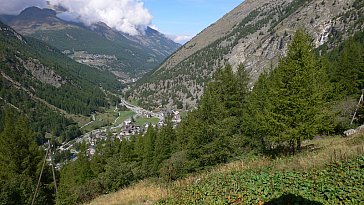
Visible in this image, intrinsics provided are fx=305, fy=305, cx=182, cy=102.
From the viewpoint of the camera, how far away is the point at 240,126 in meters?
31.2

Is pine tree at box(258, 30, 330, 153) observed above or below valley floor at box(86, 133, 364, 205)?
above

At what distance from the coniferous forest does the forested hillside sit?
0.21ft

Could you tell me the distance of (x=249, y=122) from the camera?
97.8 ft

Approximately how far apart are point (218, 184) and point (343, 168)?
16.4 ft

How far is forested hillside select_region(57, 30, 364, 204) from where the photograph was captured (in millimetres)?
20281

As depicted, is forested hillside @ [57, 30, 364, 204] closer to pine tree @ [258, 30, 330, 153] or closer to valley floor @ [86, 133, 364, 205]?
pine tree @ [258, 30, 330, 153]

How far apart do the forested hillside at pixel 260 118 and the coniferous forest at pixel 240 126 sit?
63 millimetres

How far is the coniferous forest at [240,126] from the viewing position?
20438 mm

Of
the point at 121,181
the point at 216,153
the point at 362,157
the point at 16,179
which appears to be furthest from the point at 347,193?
the point at 16,179

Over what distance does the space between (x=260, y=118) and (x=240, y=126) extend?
24.4ft

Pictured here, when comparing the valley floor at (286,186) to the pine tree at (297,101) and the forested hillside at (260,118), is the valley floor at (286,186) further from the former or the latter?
the pine tree at (297,101)

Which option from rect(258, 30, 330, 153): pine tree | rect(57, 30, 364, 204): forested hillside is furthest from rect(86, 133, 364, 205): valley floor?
rect(258, 30, 330, 153): pine tree

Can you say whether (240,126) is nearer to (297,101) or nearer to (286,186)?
(297,101)

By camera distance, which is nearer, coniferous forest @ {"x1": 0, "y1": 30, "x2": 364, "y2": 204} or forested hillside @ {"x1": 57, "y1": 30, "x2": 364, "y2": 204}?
forested hillside @ {"x1": 57, "y1": 30, "x2": 364, "y2": 204}
